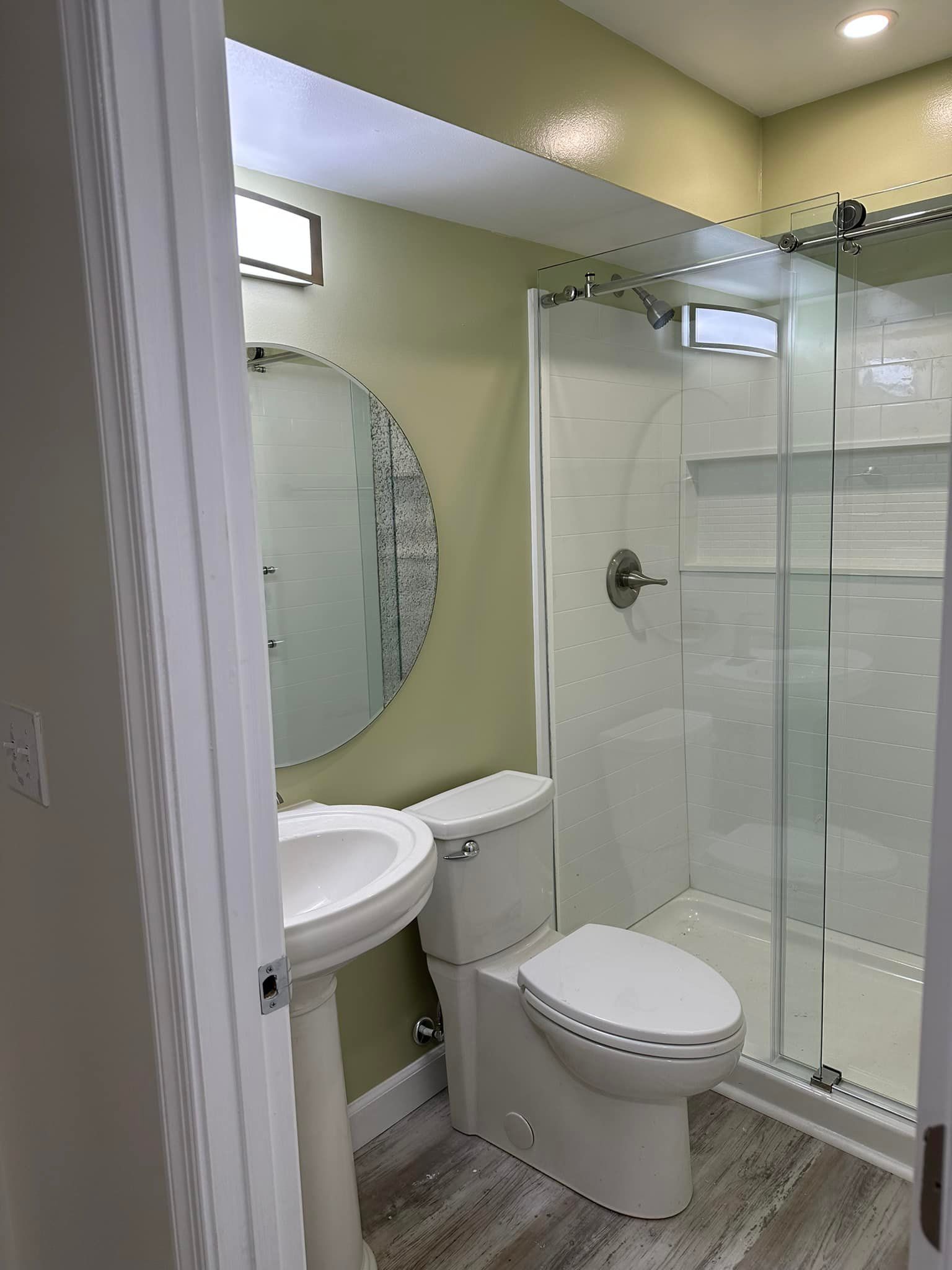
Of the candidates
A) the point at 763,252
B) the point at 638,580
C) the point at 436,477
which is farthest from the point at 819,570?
the point at 436,477

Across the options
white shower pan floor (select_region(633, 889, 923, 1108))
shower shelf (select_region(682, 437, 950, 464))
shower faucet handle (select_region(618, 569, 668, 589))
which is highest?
shower shelf (select_region(682, 437, 950, 464))

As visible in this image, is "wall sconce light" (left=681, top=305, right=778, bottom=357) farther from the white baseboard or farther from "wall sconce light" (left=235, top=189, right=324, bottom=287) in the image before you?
the white baseboard

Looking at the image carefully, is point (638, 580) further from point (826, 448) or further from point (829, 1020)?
point (829, 1020)

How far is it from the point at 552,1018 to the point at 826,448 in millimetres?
1378

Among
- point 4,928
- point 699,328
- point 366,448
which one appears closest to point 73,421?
point 4,928

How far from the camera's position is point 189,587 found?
911 millimetres

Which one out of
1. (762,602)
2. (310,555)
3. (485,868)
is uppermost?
(310,555)

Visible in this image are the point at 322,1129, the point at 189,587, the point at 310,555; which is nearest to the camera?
the point at 189,587

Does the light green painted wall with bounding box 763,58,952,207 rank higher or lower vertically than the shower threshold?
higher

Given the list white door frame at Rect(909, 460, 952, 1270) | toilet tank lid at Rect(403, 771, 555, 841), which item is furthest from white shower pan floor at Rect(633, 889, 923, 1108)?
white door frame at Rect(909, 460, 952, 1270)

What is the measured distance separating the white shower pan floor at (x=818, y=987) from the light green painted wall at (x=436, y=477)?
62 cm

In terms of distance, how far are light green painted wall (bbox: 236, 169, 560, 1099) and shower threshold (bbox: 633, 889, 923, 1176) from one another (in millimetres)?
657

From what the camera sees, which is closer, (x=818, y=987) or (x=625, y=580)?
(x=818, y=987)

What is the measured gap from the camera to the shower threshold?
6.86 ft
